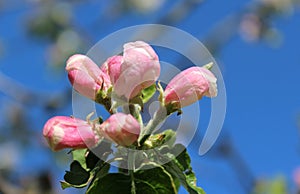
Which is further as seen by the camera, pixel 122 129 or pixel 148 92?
pixel 148 92

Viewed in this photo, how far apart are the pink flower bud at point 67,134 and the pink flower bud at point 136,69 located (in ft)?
0.32

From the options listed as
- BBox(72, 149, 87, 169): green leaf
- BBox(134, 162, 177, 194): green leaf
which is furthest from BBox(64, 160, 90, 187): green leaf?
BBox(134, 162, 177, 194): green leaf

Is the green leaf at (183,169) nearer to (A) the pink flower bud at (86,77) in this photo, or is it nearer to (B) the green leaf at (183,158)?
(B) the green leaf at (183,158)

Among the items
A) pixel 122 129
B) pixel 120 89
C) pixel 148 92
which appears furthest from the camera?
pixel 148 92

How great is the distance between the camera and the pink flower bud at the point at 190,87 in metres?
1.19

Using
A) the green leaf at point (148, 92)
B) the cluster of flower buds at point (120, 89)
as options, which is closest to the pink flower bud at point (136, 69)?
the cluster of flower buds at point (120, 89)

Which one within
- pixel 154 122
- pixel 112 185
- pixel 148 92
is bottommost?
pixel 112 185

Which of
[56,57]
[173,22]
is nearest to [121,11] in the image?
[56,57]

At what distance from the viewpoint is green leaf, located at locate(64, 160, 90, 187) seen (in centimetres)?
118

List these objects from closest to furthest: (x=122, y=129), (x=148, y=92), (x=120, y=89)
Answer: (x=122, y=129), (x=120, y=89), (x=148, y=92)

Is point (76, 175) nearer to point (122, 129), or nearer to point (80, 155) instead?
point (80, 155)

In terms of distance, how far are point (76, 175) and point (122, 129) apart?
22 centimetres

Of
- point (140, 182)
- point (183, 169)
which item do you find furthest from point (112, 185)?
point (183, 169)

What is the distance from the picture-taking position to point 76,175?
120 centimetres
